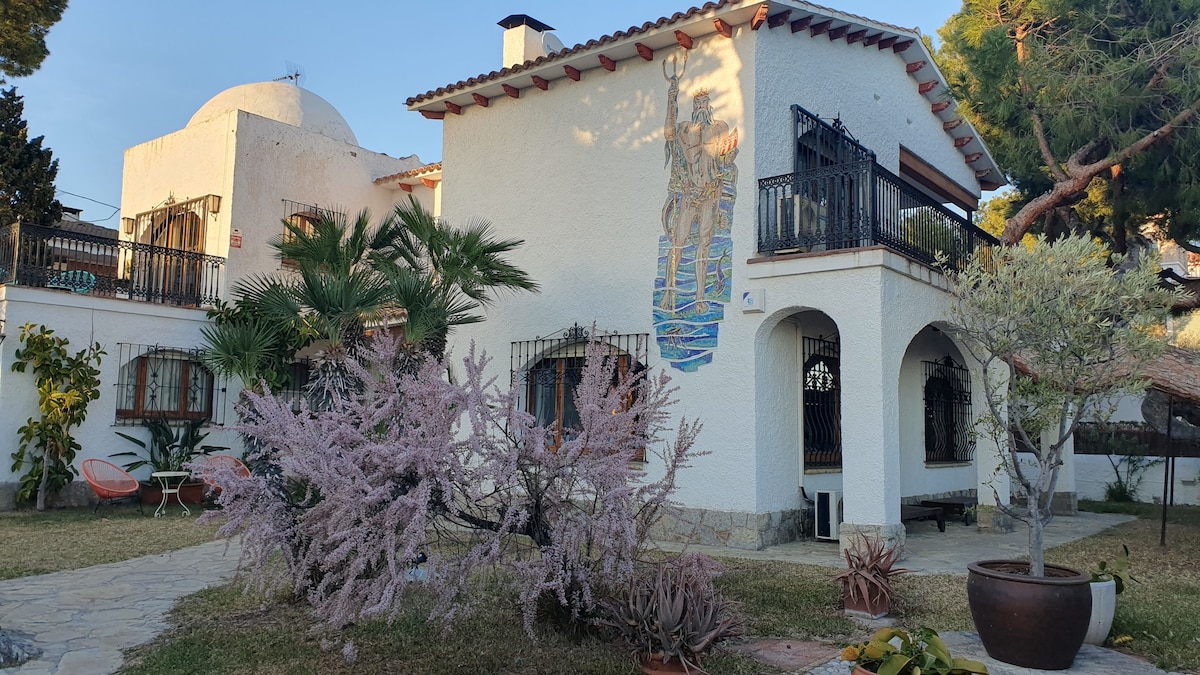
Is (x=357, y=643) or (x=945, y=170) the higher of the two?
(x=945, y=170)

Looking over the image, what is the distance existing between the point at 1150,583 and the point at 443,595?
696 centimetres

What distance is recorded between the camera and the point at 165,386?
47.7 ft

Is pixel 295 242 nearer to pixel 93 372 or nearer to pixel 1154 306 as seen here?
pixel 93 372

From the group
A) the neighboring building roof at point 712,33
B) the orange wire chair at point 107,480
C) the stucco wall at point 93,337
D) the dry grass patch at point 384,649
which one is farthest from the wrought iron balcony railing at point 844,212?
the stucco wall at point 93,337

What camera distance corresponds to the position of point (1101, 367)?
244 inches

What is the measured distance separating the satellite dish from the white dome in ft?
21.2

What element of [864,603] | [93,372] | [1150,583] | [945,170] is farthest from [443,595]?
[945,170]

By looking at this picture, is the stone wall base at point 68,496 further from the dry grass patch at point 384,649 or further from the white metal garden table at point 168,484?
the dry grass patch at point 384,649

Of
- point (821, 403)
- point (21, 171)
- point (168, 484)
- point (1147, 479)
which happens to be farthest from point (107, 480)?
point (1147, 479)

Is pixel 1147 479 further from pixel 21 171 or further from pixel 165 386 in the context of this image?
pixel 21 171

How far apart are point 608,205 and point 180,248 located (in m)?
9.99

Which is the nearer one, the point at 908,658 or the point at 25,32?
the point at 908,658

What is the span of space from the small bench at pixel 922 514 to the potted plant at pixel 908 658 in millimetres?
6439

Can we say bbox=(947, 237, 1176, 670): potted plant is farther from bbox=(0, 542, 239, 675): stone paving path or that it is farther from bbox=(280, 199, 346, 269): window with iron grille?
bbox=(280, 199, 346, 269): window with iron grille
